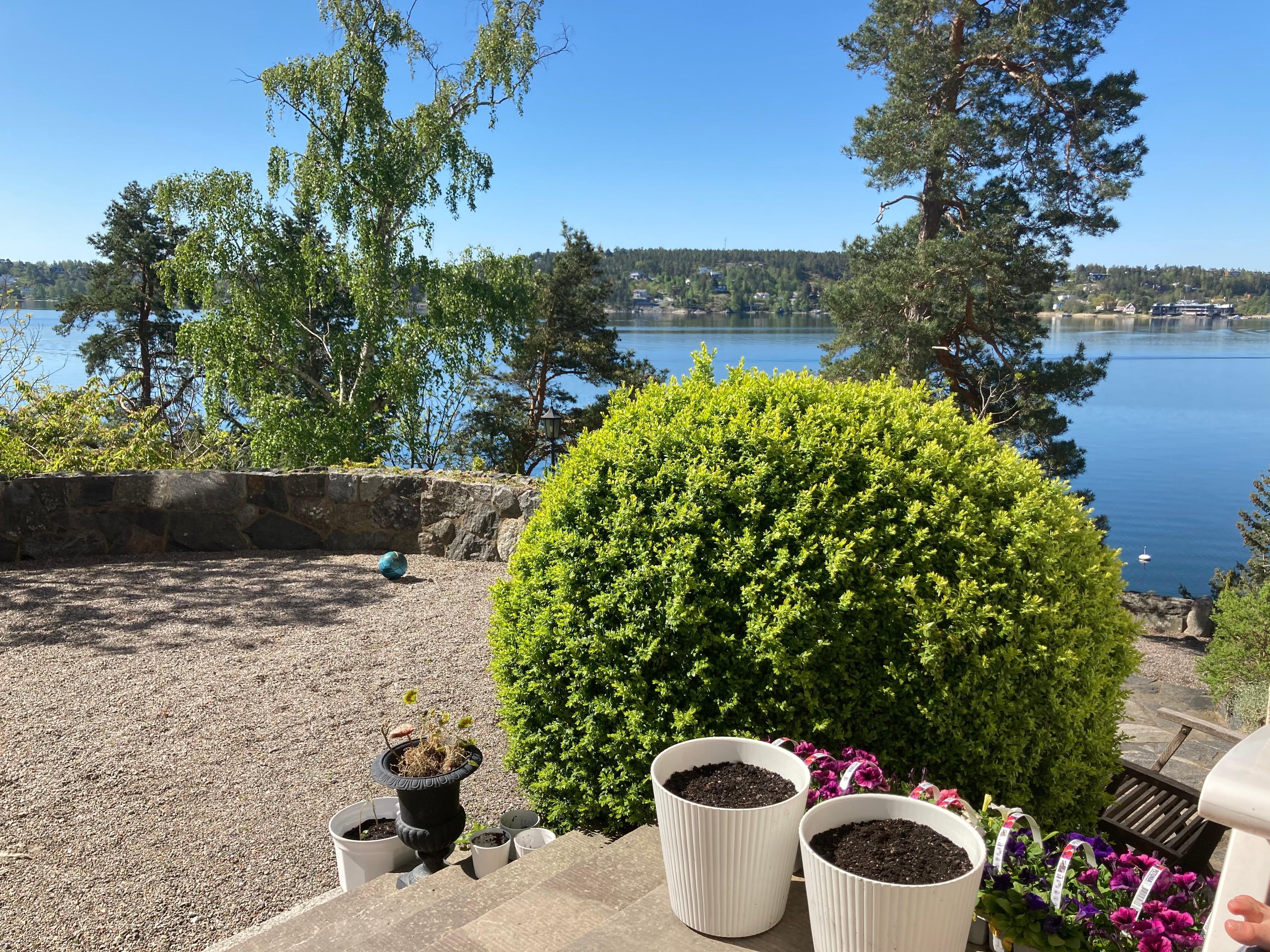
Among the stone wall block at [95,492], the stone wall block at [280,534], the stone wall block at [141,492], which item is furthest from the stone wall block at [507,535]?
the stone wall block at [95,492]

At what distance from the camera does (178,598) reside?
541 centimetres

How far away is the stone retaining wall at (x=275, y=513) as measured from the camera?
6.22 m

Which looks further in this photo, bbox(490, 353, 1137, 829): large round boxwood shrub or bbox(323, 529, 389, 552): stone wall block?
bbox(323, 529, 389, 552): stone wall block

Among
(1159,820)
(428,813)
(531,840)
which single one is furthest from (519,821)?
(1159,820)

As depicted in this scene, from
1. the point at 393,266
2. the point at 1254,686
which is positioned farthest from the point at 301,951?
the point at 393,266

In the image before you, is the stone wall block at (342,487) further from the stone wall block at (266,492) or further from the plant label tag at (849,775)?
the plant label tag at (849,775)

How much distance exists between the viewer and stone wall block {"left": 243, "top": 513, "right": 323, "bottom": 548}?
6562mm

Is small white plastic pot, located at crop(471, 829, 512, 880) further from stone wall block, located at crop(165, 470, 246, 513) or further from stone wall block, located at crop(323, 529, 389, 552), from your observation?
stone wall block, located at crop(165, 470, 246, 513)

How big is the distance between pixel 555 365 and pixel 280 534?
14356 millimetres

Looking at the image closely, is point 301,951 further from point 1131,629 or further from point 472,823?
point 1131,629

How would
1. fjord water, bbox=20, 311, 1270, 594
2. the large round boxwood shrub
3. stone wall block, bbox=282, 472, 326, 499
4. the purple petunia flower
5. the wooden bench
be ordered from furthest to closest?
fjord water, bbox=20, 311, 1270, 594 < stone wall block, bbox=282, 472, 326, 499 < the wooden bench < the large round boxwood shrub < the purple petunia flower

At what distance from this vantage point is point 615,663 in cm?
214

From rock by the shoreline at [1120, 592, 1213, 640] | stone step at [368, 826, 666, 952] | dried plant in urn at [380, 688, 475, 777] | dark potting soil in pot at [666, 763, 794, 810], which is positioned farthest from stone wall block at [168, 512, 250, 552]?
rock by the shoreline at [1120, 592, 1213, 640]

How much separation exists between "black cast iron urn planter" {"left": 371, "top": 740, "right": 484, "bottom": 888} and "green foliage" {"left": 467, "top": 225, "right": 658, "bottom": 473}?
17.1 m
